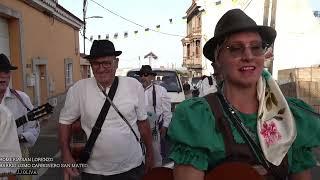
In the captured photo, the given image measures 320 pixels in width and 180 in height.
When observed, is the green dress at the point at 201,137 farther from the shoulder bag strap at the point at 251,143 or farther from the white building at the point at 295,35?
the white building at the point at 295,35

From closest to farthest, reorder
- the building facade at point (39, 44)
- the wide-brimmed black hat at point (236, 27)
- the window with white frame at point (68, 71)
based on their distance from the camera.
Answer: the wide-brimmed black hat at point (236, 27) → the building facade at point (39, 44) → the window with white frame at point (68, 71)

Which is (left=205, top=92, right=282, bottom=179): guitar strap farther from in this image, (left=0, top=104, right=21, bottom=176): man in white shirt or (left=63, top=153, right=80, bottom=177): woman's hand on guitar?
(left=63, top=153, right=80, bottom=177): woman's hand on guitar

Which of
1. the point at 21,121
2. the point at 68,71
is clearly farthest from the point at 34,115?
the point at 68,71

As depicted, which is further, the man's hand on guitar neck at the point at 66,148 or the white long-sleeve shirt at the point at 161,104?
the white long-sleeve shirt at the point at 161,104

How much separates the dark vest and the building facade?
9167mm

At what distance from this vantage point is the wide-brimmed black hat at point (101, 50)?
13.3 ft

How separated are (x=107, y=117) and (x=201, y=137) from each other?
6.67 ft

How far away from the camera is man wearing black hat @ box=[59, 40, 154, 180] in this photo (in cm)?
386

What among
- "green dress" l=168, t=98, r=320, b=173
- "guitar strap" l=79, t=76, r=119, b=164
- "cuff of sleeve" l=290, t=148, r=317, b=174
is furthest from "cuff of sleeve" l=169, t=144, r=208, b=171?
"guitar strap" l=79, t=76, r=119, b=164

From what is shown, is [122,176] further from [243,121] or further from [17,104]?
[243,121]

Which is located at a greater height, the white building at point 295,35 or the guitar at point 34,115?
the white building at point 295,35

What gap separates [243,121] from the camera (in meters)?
2.12

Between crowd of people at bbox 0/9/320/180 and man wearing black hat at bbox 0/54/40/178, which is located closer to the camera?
crowd of people at bbox 0/9/320/180

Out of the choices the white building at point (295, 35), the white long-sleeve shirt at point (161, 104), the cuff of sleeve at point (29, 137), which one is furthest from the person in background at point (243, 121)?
the white building at point (295, 35)
